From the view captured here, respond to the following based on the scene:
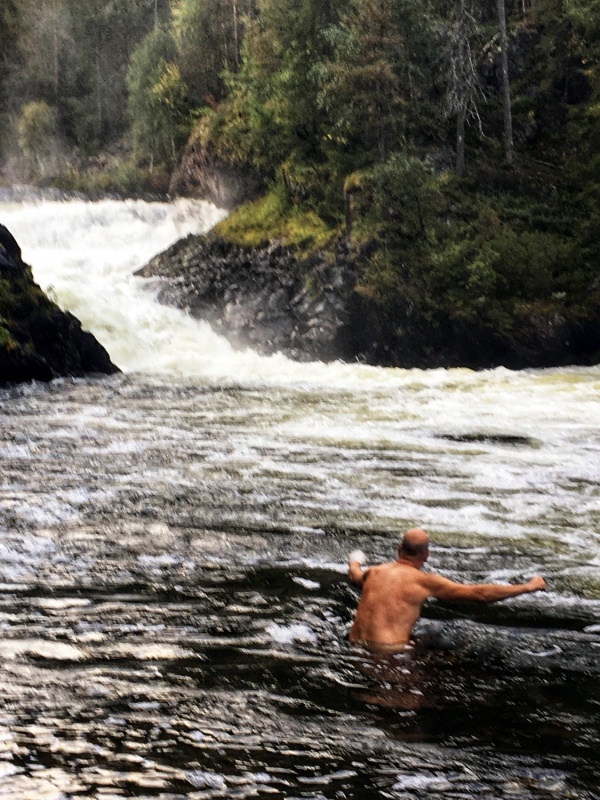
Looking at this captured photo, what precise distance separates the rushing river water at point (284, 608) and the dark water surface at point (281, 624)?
0.02 metres

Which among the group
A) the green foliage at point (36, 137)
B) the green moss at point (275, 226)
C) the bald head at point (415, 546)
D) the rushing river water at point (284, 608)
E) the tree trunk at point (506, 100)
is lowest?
the rushing river water at point (284, 608)

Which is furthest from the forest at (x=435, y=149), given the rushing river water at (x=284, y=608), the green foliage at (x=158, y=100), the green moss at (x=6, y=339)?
the green moss at (x=6, y=339)

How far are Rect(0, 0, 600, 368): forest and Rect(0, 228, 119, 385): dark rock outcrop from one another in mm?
7557

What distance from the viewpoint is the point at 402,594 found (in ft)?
17.1

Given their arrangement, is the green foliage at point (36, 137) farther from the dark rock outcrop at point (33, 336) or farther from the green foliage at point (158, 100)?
the dark rock outcrop at point (33, 336)

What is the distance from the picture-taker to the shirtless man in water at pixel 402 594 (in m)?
5.10

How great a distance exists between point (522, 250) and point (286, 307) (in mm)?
6586

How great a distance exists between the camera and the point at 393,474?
385 inches

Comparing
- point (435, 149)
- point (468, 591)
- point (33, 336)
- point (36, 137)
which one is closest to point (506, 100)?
point (435, 149)

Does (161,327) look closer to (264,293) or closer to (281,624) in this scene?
(264,293)

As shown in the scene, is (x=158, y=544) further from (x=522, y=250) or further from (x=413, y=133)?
(x=413, y=133)

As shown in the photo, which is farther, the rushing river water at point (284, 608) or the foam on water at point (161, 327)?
the foam on water at point (161, 327)

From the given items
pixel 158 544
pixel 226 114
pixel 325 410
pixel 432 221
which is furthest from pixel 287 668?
pixel 226 114

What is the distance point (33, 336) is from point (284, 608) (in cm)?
1377
